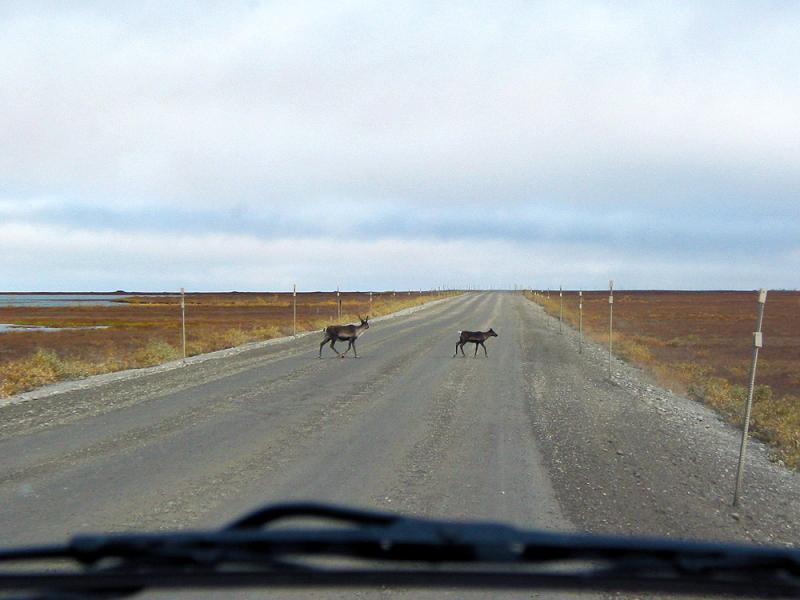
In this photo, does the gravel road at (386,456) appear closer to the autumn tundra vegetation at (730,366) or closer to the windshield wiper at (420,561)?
the autumn tundra vegetation at (730,366)

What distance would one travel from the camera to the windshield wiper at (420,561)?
243 cm

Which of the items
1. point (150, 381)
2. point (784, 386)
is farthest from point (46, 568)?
point (784, 386)

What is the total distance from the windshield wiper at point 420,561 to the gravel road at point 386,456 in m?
3.54

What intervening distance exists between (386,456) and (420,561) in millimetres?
6259

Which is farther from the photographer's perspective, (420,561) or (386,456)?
(386,456)

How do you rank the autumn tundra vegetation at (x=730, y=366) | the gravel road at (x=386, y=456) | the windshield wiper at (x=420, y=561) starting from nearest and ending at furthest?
1. the windshield wiper at (x=420, y=561)
2. the gravel road at (x=386, y=456)
3. the autumn tundra vegetation at (x=730, y=366)

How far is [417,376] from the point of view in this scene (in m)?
16.9

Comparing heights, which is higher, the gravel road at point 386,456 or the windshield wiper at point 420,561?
the windshield wiper at point 420,561

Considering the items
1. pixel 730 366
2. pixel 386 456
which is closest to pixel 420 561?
pixel 386 456

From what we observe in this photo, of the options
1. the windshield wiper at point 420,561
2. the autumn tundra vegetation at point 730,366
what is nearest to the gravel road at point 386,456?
the autumn tundra vegetation at point 730,366

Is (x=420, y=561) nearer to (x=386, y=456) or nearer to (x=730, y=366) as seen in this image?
(x=386, y=456)

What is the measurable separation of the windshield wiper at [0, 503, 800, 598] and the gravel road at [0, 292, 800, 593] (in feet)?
11.6

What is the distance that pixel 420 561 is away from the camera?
8.14ft

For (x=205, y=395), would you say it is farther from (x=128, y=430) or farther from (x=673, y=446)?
(x=673, y=446)
